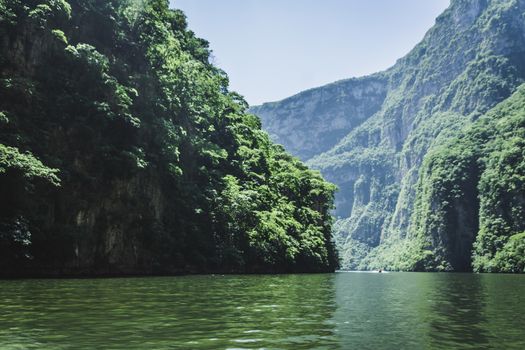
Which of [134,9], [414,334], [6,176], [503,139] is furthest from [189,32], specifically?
[503,139]

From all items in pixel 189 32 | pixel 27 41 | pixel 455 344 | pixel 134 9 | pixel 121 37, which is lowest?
pixel 455 344

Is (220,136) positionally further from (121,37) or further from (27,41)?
(27,41)

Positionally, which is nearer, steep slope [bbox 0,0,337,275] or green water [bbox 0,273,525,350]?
green water [bbox 0,273,525,350]

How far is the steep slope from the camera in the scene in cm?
4134

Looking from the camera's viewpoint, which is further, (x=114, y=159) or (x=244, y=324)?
(x=114, y=159)

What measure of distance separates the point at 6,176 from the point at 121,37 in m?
25.8

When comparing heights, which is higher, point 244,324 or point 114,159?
point 114,159

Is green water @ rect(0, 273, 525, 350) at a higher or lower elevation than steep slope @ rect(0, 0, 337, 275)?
lower

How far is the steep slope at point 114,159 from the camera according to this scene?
136 feet

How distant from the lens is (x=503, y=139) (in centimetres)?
18812

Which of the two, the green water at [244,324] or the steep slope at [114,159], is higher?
the steep slope at [114,159]

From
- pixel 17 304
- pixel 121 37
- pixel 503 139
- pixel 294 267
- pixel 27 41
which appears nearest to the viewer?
pixel 17 304

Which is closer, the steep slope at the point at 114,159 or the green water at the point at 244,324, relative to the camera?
the green water at the point at 244,324

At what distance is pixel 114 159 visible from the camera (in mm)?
48219
